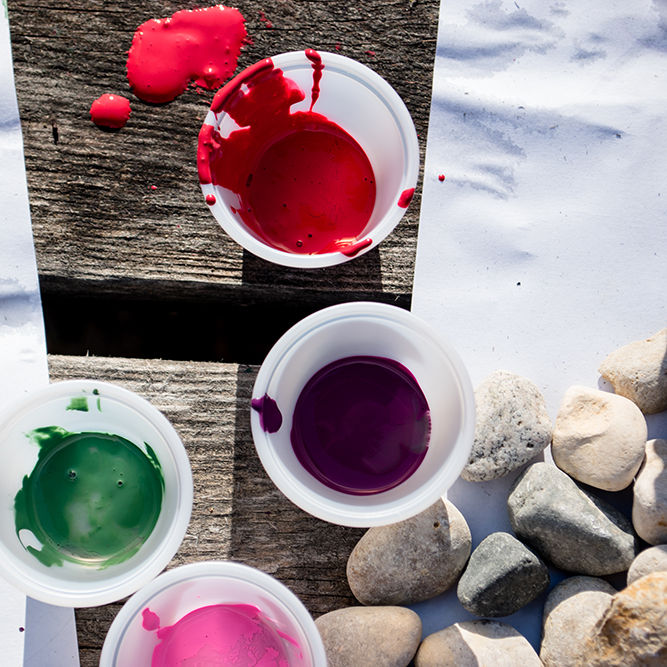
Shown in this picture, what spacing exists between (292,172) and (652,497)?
63 cm

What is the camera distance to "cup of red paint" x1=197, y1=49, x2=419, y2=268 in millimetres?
786

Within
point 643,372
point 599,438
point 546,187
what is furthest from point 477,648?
point 546,187

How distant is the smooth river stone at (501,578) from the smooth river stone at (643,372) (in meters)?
0.26

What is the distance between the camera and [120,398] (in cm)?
76

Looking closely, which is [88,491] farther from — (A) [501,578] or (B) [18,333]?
(A) [501,578]

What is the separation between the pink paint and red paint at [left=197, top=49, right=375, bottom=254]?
0.48m

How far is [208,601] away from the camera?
0.83 metres

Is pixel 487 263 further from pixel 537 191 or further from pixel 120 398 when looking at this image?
pixel 120 398

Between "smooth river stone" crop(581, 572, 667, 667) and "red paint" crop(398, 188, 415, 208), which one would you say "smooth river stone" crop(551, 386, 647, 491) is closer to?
"smooth river stone" crop(581, 572, 667, 667)

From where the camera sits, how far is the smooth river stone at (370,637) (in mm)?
811

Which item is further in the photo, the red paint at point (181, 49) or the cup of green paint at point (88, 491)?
the red paint at point (181, 49)

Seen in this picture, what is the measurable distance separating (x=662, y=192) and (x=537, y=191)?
182 millimetres

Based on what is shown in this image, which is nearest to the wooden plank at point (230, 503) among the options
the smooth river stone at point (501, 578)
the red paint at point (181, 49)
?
the smooth river stone at point (501, 578)

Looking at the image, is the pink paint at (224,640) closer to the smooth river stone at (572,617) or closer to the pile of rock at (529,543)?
the pile of rock at (529,543)
